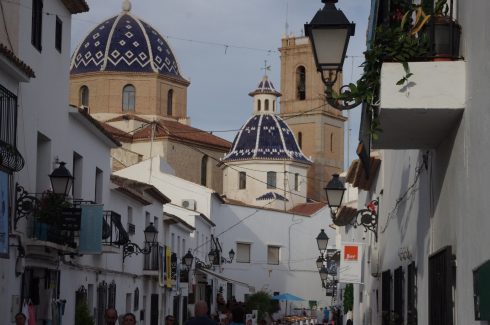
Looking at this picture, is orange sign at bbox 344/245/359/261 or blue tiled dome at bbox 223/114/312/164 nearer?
orange sign at bbox 344/245/359/261

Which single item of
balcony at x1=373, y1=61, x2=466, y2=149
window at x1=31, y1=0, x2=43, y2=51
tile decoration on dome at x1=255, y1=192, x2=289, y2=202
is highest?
tile decoration on dome at x1=255, y1=192, x2=289, y2=202

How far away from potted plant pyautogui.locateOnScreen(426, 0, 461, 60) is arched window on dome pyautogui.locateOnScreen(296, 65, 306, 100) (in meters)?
82.5

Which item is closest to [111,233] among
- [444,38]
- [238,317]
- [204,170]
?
[238,317]

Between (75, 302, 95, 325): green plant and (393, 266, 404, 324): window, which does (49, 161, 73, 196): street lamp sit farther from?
(393, 266, 404, 324): window

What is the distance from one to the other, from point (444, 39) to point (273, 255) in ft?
192

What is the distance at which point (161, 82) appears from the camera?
62.0 meters

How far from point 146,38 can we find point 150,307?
30254 mm

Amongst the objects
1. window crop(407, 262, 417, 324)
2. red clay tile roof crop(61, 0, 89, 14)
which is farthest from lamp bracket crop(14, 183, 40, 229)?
window crop(407, 262, 417, 324)

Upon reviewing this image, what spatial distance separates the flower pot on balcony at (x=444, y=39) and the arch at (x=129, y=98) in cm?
5566

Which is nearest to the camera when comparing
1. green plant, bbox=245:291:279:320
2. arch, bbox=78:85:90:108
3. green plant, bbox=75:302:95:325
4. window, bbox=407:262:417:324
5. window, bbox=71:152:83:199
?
window, bbox=407:262:417:324

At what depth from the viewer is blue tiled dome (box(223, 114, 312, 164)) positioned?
70.4 metres

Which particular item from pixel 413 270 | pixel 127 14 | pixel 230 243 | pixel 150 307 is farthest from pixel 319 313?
pixel 413 270

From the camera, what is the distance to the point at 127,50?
2474 inches

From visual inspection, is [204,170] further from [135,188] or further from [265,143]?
[135,188]
